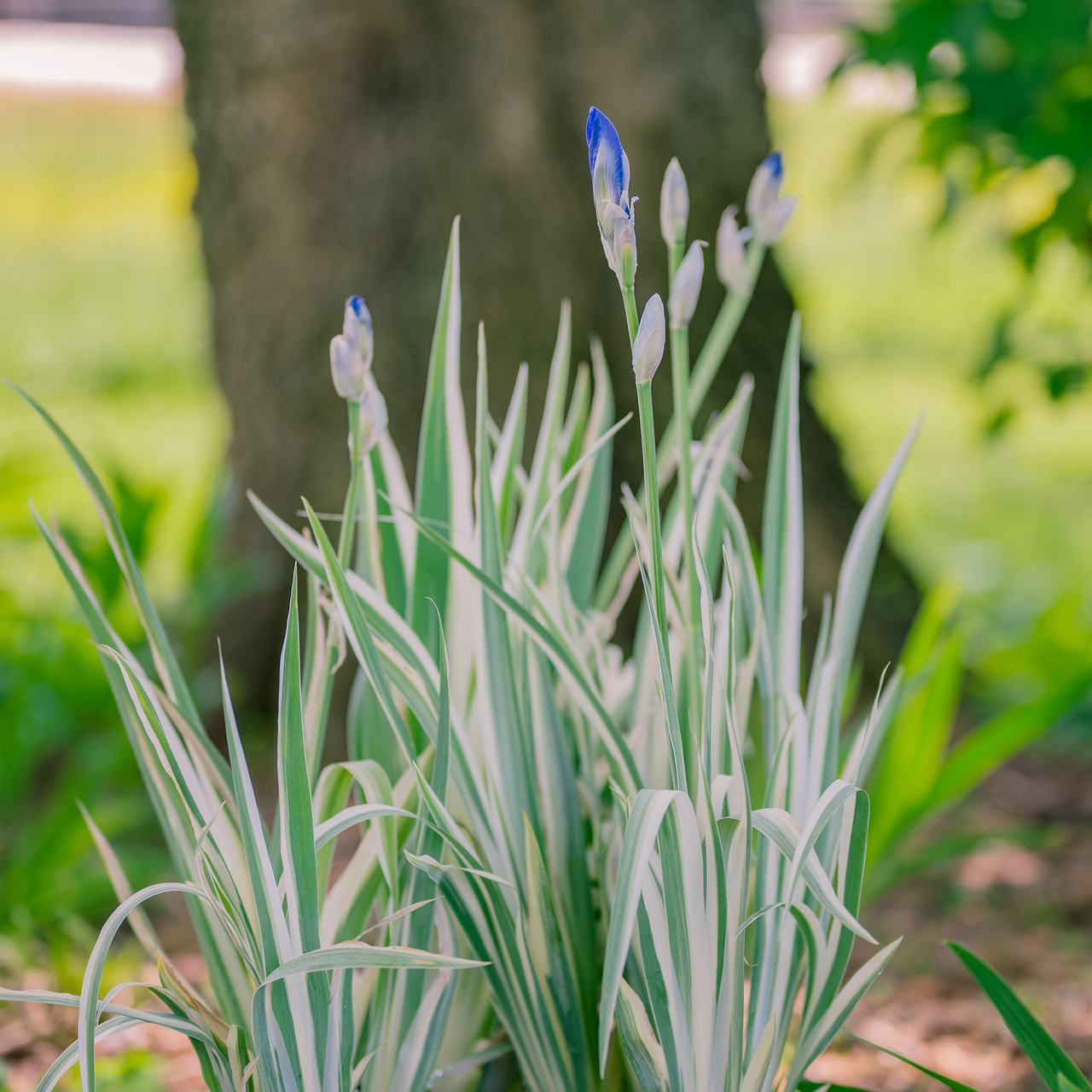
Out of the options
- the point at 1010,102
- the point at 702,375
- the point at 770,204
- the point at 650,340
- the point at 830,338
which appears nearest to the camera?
the point at 650,340

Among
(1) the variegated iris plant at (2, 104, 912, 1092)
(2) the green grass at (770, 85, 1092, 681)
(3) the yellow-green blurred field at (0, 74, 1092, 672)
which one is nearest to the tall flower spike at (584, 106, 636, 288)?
(1) the variegated iris plant at (2, 104, 912, 1092)

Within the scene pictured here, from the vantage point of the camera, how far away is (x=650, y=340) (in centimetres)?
49

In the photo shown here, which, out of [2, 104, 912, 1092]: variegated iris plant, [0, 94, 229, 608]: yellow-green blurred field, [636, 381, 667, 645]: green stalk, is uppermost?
[636, 381, 667, 645]: green stalk

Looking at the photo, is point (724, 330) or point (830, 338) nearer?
point (724, 330)

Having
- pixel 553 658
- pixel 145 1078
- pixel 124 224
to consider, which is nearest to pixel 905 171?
pixel 553 658

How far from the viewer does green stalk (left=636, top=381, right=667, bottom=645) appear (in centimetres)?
51

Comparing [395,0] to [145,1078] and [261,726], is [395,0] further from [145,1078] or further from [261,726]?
[145,1078]

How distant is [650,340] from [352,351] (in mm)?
196

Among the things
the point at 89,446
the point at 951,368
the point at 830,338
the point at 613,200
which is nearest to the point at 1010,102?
the point at 613,200

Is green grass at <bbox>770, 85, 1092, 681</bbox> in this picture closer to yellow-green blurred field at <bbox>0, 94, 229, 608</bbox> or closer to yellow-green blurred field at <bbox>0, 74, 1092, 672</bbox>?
yellow-green blurred field at <bbox>0, 74, 1092, 672</bbox>

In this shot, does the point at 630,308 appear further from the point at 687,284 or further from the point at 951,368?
the point at 951,368

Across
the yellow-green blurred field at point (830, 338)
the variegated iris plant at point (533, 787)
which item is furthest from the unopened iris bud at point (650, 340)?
the yellow-green blurred field at point (830, 338)

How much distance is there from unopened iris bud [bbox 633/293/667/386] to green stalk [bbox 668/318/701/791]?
3.8 inches

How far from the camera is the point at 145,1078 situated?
34.7 inches
